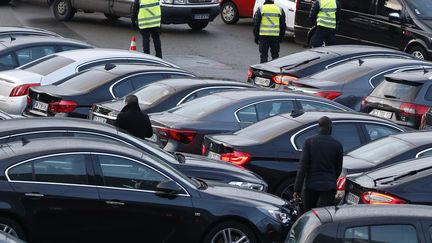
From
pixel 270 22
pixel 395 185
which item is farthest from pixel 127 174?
pixel 270 22

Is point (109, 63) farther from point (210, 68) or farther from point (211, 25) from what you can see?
point (211, 25)

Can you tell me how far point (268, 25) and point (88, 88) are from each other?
764cm

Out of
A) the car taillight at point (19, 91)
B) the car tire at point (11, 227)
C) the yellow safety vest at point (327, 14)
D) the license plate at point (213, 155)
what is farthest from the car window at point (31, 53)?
the car tire at point (11, 227)

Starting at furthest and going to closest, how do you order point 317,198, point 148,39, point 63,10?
point 63,10 → point 148,39 → point 317,198

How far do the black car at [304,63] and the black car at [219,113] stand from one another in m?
3.62

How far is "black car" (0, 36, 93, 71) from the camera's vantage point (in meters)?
18.5

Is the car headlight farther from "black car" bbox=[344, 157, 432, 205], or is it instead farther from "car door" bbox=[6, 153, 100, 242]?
"car door" bbox=[6, 153, 100, 242]

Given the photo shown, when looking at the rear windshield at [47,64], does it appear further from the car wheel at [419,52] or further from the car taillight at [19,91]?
the car wheel at [419,52]

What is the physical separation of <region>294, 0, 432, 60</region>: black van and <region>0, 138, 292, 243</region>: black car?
43.8 ft

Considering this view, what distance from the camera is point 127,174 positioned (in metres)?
10.5

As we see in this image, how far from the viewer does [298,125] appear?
1355 cm

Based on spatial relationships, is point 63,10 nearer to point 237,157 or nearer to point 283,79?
point 283,79

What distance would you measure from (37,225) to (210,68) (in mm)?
14434

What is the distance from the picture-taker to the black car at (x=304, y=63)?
19094 mm
